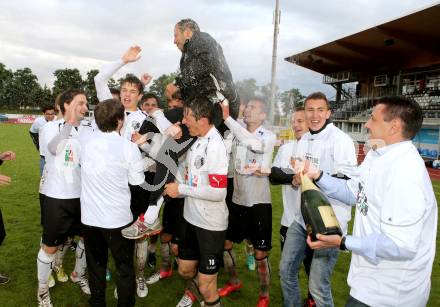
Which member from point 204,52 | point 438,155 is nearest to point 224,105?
point 204,52

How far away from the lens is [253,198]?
4309 mm

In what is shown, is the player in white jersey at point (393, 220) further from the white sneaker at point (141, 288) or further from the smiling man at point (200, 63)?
the white sneaker at point (141, 288)

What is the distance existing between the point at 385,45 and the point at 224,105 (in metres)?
34.6

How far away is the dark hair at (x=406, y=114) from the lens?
2.21 m

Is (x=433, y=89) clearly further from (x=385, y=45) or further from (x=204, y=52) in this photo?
(x=204, y=52)

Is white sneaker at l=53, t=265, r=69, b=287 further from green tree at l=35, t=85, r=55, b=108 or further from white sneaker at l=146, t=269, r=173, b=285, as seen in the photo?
green tree at l=35, t=85, r=55, b=108

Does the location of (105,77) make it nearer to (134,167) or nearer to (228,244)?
(134,167)

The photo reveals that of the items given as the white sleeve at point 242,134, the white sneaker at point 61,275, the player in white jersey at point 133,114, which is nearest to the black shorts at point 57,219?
the player in white jersey at point 133,114

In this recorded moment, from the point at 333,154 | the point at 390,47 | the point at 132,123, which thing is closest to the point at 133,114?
the point at 132,123

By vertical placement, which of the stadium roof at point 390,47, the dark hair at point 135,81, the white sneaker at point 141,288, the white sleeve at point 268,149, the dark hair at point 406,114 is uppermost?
the stadium roof at point 390,47

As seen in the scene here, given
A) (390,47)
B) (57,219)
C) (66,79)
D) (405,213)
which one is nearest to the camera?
(405,213)

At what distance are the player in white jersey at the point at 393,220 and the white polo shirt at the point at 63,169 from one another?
103 inches

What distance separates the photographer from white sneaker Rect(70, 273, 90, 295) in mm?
4320

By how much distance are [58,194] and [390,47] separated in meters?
35.8
